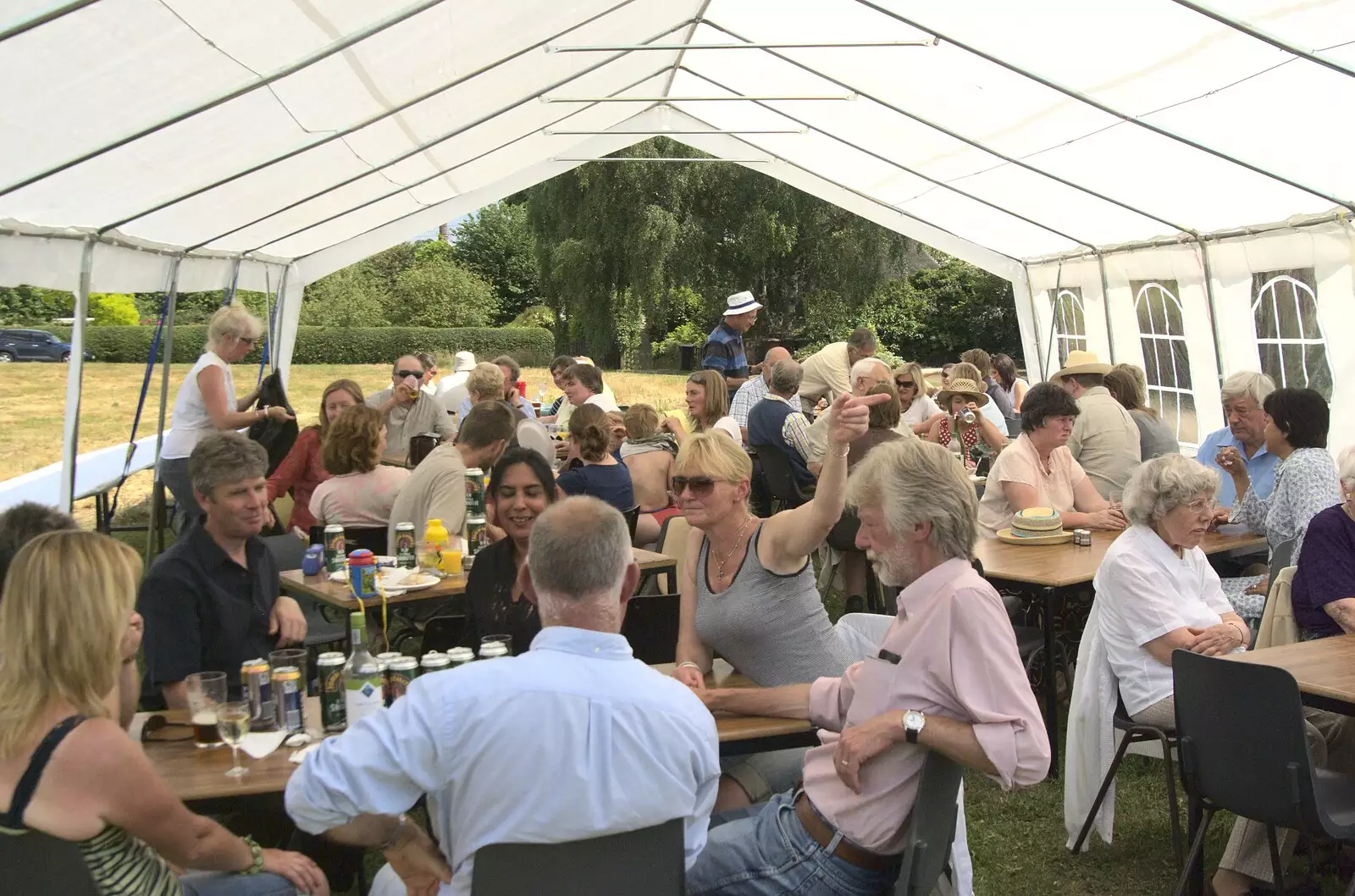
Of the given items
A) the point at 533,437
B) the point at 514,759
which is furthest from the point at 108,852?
the point at 533,437

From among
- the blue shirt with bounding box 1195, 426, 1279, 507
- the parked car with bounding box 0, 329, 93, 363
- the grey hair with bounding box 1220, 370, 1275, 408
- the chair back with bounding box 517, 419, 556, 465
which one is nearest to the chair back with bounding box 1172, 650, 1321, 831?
the blue shirt with bounding box 1195, 426, 1279, 507

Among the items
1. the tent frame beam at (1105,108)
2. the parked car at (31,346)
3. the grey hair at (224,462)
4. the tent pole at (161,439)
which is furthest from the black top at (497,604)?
the parked car at (31,346)

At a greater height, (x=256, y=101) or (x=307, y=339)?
(x=307, y=339)

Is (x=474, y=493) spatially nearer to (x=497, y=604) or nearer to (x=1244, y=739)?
(x=497, y=604)

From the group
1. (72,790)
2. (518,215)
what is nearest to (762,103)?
(72,790)

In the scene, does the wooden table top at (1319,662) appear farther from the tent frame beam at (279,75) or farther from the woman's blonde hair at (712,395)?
the tent frame beam at (279,75)

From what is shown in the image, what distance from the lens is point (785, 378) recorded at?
7668 millimetres

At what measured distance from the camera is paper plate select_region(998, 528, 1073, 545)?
16.9 feet

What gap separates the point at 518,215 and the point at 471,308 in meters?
6.69

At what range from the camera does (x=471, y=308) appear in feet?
123

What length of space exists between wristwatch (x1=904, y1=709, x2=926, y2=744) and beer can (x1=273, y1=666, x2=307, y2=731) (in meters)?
1.35

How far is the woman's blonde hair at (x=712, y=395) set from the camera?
7355 millimetres

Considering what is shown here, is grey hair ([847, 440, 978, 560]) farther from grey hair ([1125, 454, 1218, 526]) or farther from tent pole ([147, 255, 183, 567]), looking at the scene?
tent pole ([147, 255, 183, 567])

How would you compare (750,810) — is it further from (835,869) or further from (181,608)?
(181,608)
